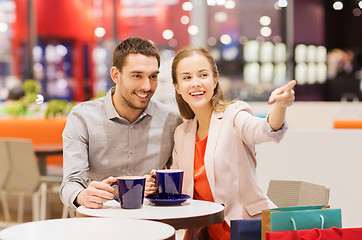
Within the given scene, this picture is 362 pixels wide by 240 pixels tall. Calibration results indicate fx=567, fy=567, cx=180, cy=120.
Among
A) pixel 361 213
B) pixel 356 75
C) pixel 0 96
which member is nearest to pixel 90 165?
pixel 361 213

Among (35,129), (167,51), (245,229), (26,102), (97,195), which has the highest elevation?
(167,51)

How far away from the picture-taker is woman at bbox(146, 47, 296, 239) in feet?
7.74

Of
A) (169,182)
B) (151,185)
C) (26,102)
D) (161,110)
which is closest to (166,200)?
(169,182)

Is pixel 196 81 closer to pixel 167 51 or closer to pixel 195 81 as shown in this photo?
pixel 195 81

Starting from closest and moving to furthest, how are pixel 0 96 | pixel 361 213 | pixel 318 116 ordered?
pixel 361 213 < pixel 318 116 < pixel 0 96

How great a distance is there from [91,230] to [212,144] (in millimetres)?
885

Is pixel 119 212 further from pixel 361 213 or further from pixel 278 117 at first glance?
pixel 361 213

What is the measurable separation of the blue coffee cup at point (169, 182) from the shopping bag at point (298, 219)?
348mm

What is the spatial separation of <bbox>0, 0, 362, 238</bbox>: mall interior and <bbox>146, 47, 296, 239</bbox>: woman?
183 inches

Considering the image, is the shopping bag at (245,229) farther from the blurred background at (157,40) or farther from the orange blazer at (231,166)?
the blurred background at (157,40)

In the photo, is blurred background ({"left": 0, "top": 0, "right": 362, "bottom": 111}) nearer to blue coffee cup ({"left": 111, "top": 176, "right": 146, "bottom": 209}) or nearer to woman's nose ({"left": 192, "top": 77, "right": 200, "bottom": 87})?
woman's nose ({"left": 192, "top": 77, "right": 200, "bottom": 87})

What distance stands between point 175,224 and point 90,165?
0.84 metres

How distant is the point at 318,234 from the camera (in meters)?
1.84

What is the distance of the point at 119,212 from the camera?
1.93 meters
